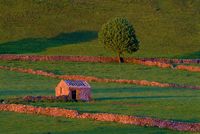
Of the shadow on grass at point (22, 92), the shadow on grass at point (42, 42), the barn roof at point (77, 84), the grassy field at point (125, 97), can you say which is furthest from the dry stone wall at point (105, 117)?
the shadow on grass at point (42, 42)

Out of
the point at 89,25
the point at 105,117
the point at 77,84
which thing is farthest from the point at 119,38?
the point at 105,117

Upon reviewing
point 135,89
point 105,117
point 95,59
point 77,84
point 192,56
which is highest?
point 95,59

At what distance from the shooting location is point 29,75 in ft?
300

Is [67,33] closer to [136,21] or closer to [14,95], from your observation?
[136,21]

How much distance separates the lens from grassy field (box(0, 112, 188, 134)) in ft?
156

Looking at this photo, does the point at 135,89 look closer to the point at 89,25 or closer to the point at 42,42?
the point at 42,42

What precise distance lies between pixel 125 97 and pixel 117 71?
96.0ft

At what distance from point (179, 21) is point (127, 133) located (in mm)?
110412

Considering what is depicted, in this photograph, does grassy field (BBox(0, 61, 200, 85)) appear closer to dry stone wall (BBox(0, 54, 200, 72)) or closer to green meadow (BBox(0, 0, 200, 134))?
green meadow (BBox(0, 0, 200, 134))

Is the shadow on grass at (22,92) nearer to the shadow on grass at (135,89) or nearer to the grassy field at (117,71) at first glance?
the shadow on grass at (135,89)

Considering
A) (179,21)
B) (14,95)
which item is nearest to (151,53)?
(179,21)

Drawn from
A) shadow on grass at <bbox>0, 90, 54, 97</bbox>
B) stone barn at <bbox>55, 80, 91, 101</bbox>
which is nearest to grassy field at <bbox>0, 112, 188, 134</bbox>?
stone barn at <bbox>55, 80, 91, 101</bbox>

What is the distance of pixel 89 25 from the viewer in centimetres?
15175

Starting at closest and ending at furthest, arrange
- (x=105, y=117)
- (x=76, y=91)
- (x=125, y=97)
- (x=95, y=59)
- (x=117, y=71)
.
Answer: (x=105, y=117) < (x=76, y=91) < (x=125, y=97) < (x=117, y=71) < (x=95, y=59)
